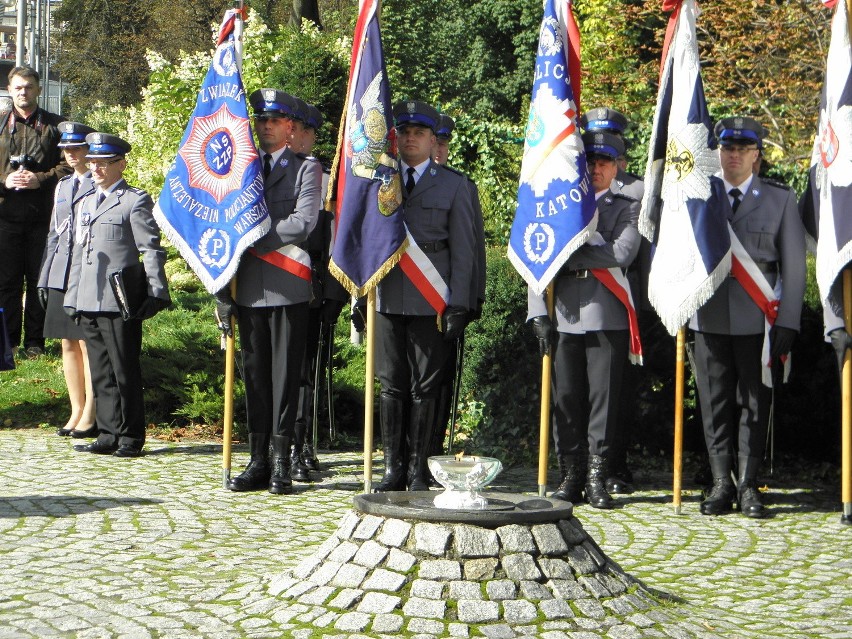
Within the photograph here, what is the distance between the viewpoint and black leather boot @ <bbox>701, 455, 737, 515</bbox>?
785 cm

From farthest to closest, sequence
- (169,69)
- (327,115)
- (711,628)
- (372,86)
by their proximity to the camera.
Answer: (169,69) → (327,115) → (372,86) → (711,628)

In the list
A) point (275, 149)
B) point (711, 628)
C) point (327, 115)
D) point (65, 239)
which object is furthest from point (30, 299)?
point (711, 628)

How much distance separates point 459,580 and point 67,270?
5706mm

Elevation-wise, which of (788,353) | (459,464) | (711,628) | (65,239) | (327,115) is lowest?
(711,628)

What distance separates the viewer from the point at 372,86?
7781 mm

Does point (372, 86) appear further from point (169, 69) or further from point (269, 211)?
point (169, 69)

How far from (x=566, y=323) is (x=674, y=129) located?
139cm

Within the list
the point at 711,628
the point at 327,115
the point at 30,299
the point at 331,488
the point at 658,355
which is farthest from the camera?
the point at 327,115

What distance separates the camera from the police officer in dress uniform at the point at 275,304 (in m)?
8.03

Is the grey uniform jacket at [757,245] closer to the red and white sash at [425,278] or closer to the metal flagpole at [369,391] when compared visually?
the red and white sash at [425,278]

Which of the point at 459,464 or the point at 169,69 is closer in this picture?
the point at 459,464

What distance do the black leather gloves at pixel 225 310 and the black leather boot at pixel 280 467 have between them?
2.48ft

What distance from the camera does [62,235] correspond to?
975 centimetres

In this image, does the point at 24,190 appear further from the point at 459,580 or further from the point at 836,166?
the point at 459,580
